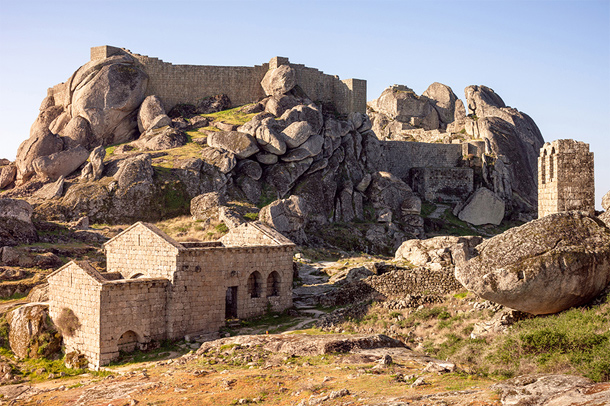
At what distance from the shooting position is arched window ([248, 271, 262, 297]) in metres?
26.2

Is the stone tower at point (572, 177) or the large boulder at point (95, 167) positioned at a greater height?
the large boulder at point (95, 167)

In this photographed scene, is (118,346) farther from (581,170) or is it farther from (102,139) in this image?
(102,139)

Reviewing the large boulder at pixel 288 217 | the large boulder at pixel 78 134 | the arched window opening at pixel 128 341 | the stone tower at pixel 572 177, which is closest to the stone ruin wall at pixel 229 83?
the large boulder at pixel 78 134

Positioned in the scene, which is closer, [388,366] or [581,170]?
[388,366]

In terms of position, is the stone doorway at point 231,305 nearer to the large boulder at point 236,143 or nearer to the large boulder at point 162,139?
the large boulder at point 236,143

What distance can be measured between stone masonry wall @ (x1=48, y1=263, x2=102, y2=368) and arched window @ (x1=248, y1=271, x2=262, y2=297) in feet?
23.1

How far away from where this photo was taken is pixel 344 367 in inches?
648

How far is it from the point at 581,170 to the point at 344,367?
9.49 metres

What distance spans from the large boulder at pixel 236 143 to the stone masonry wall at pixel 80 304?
2176 cm

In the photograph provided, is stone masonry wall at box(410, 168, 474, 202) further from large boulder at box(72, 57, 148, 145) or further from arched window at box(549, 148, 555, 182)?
arched window at box(549, 148, 555, 182)

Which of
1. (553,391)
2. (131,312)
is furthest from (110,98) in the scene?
(553,391)

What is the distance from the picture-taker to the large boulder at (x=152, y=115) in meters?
49.0

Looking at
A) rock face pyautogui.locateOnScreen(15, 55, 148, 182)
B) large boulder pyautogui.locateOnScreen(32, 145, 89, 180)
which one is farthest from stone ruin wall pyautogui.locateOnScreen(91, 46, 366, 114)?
large boulder pyautogui.locateOnScreen(32, 145, 89, 180)

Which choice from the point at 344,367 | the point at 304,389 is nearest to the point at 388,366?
the point at 344,367
